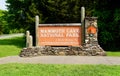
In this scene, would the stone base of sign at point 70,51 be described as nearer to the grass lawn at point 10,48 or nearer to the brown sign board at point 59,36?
the brown sign board at point 59,36

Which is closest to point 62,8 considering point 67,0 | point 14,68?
point 67,0

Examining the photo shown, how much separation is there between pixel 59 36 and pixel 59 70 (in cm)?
738

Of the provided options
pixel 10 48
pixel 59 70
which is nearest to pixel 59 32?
pixel 59 70

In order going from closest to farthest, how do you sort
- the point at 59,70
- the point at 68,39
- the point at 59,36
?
1. the point at 59,70
2. the point at 68,39
3. the point at 59,36

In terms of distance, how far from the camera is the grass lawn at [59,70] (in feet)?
40.7

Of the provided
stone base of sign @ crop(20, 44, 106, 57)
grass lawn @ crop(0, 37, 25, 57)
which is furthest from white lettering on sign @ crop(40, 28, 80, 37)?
grass lawn @ crop(0, 37, 25, 57)

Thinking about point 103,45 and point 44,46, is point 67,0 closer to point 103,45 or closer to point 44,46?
point 103,45

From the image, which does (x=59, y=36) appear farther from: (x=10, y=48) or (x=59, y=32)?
(x=10, y=48)

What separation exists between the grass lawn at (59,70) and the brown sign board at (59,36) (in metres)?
6.08

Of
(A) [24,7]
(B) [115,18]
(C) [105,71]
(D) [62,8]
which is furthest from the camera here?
(A) [24,7]

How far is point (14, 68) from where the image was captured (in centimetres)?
1369

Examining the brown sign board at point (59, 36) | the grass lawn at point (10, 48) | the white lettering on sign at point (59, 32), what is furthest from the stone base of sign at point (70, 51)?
the grass lawn at point (10, 48)

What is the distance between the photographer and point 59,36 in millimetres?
20359

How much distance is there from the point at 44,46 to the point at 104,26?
932 cm
